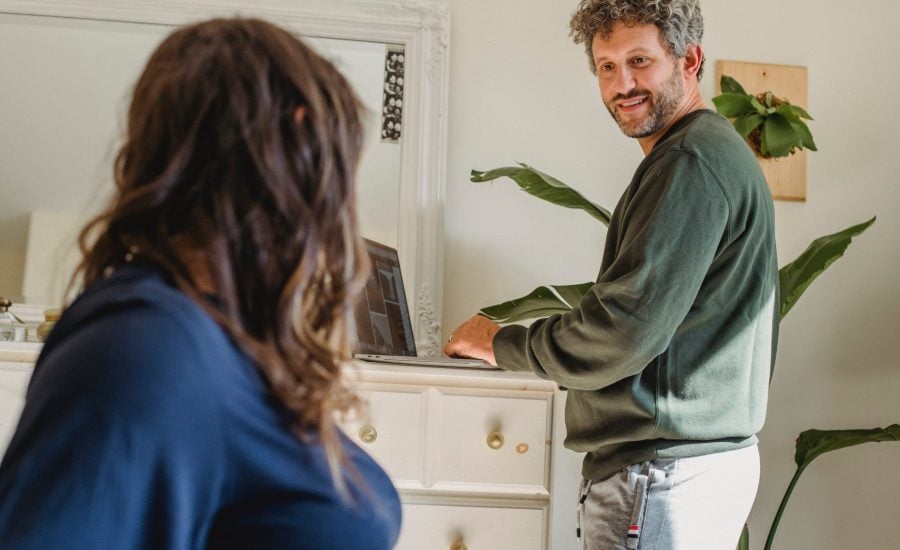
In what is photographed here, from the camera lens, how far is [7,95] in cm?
258

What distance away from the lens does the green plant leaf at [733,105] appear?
104 inches

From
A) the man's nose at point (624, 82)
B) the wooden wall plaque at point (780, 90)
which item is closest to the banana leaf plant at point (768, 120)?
the wooden wall plaque at point (780, 90)

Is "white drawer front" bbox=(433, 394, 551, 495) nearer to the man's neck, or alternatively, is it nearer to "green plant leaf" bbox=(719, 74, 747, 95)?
the man's neck

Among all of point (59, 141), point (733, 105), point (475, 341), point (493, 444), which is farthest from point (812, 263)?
point (59, 141)

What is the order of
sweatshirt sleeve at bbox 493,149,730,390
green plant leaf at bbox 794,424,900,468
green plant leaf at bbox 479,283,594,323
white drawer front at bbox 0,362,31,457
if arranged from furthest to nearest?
1. green plant leaf at bbox 794,424,900,468
2. green plant leaf at bbox 479,283,594,323
3. white drawer front at bbox 0,362,31,457
4. sweatshirt sleeve at bbox 493,149,730,390

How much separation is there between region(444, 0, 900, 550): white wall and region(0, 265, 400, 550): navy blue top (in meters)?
2.00

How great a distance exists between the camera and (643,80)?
1.76 m

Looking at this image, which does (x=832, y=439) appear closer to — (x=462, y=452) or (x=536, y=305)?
(x=536, y=305)

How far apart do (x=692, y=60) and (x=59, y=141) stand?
5.47ft

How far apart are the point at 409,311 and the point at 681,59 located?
1.11 metres

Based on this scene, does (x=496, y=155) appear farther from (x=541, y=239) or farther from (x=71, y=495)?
(x=71, y=495)

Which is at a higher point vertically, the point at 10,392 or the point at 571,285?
the point at 571,285

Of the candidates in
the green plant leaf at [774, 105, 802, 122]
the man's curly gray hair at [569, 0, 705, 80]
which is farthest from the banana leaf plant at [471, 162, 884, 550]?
the man's curly gray hair at [569, 0, 705, 80]

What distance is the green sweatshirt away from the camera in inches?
58.3
